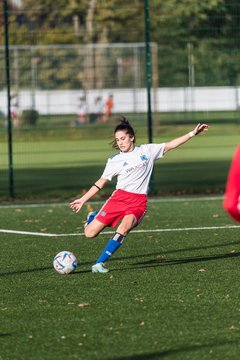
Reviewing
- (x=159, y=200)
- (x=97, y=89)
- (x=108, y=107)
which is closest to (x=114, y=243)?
(x=159, y=200)

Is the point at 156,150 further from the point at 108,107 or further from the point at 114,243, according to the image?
the point at 108,107

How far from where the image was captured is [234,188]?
7.12 meters

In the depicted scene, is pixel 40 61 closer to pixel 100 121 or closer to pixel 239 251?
pixel 100 121

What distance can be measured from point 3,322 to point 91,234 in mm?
3015

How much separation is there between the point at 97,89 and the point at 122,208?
24.4 metres

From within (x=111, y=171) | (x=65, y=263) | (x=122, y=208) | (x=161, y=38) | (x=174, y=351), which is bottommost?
(x=174, y=351)

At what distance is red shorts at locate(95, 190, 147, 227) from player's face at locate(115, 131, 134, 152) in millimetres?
459

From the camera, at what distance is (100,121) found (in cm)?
3628

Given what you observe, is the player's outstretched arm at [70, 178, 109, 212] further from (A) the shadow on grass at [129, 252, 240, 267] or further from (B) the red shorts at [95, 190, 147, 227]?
(A) the shadow on grass at [129, 252, 240, 267]

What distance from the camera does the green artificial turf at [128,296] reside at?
7.84m

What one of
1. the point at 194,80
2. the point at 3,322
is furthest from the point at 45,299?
the point at 194,80

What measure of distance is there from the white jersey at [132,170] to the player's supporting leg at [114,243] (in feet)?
1.14

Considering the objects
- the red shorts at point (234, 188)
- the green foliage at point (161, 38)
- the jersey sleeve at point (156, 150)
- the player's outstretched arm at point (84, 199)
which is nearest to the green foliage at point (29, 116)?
the green foliage at point (161, 38)

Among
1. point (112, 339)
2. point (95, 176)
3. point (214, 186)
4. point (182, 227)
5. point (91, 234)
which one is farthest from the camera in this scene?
point (95, 176)
